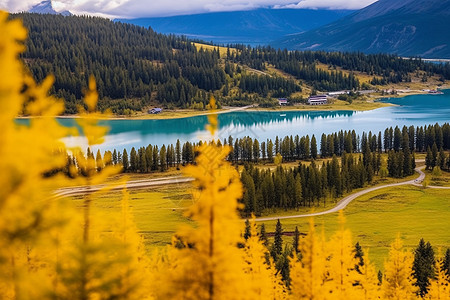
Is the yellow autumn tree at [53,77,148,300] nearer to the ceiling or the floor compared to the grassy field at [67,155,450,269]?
nearer to the ceiling

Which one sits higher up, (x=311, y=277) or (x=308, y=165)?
(x=311, y=277)

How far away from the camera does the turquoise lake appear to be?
105 metres

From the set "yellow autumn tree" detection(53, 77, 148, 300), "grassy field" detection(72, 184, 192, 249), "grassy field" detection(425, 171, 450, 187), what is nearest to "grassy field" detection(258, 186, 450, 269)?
"grassy field" detection(425, 171, 450, 187)

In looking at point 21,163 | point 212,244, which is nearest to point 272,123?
point 212,244

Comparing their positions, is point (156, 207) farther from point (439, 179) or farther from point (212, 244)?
point (212, 244)

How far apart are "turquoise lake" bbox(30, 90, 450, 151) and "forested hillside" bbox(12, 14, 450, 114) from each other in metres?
13.8

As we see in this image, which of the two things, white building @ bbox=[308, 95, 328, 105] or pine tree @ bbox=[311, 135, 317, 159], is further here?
white building @ bbox=[308, 95, 328, 105]

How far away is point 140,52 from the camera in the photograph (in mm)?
180625

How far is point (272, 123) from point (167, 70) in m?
57.5

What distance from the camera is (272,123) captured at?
124 meters

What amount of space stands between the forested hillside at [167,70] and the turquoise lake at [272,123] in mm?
13756

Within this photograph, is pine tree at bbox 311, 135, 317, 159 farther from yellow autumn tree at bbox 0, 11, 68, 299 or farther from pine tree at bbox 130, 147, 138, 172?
yellow autumn tree at bbox 0, 11, 68, 299

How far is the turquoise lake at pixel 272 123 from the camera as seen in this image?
10518 centimetres

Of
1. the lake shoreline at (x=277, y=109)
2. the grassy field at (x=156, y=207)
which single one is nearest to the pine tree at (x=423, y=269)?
the grassy field at (x=156, y=207)
